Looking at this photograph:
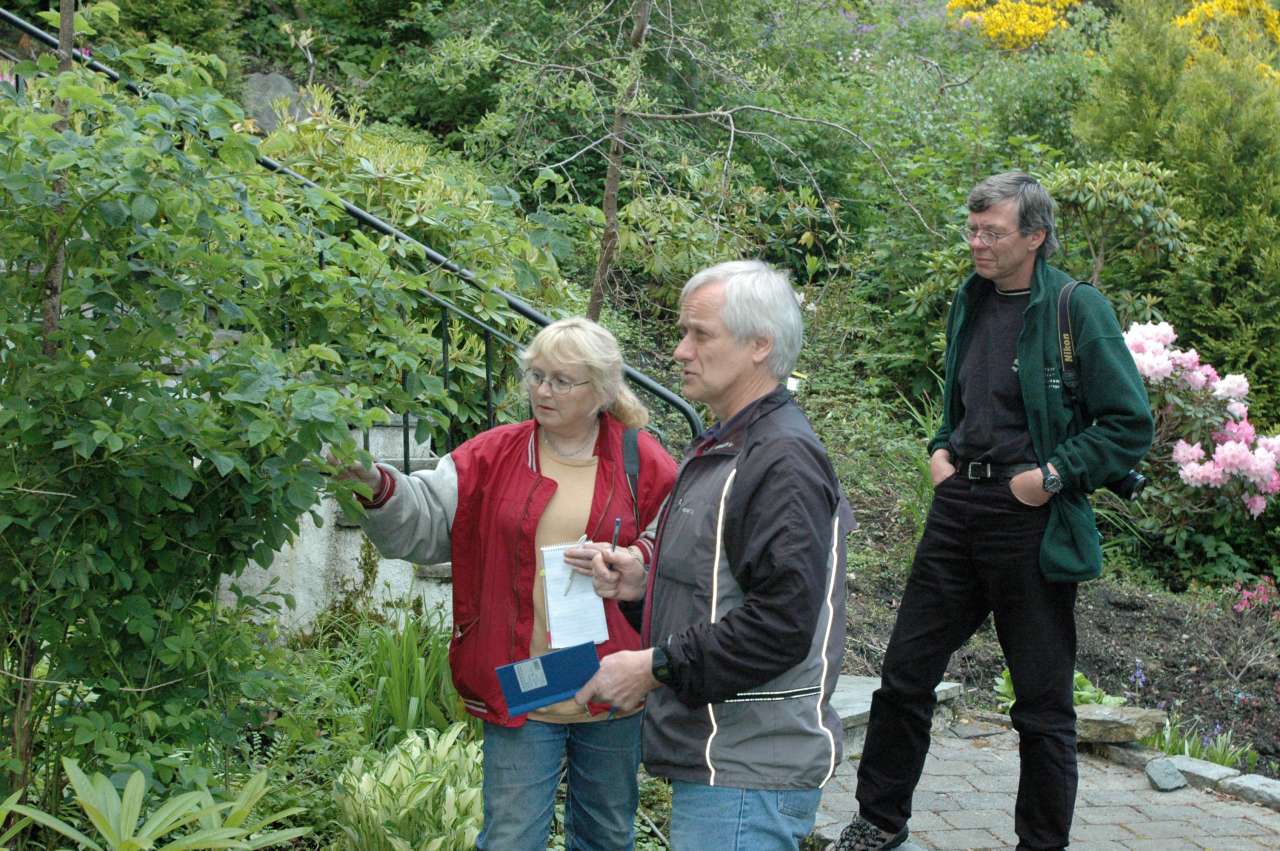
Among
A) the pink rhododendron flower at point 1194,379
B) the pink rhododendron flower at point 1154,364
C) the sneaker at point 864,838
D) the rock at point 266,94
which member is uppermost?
the rock at point 266,94

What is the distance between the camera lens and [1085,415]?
3766mm

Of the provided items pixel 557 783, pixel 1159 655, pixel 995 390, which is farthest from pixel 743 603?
pixel 1159 655

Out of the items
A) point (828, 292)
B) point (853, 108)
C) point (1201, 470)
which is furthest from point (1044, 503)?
point (853, 108)

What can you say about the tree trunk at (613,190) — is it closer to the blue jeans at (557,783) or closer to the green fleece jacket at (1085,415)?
the green fleece jacket at (1085,415)

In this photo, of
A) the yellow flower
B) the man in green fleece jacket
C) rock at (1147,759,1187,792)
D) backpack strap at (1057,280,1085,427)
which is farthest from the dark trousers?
the yellow flower

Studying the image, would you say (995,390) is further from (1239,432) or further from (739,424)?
(1239,432)

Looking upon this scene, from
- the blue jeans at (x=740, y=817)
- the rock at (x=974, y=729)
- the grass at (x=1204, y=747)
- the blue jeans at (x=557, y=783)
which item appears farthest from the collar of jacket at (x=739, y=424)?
the grass at (x=1204, y=747)

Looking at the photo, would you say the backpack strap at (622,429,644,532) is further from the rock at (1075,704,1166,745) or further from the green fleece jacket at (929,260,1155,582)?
the rock at (1075,704,1166,745)

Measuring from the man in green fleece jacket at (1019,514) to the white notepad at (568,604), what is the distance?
130 cm

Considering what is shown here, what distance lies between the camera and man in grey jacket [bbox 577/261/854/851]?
7.87 feet

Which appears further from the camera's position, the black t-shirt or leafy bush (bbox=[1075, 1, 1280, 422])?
leafy bush (bbox=[1075, 1, 1280, 422])

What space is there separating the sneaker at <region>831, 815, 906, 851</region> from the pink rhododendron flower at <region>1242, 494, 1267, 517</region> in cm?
456

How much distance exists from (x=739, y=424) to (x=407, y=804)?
1551 mm

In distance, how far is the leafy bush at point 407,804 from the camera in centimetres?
346
